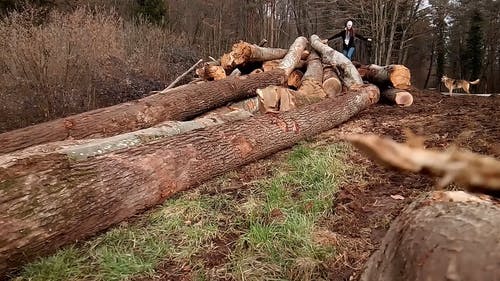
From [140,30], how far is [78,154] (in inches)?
468

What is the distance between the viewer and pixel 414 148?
42.9 inches

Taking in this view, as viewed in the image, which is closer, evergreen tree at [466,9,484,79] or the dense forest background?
the dense forest background

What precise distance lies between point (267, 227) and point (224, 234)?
34 cm

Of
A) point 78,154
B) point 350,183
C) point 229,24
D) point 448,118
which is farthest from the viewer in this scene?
point 229,24

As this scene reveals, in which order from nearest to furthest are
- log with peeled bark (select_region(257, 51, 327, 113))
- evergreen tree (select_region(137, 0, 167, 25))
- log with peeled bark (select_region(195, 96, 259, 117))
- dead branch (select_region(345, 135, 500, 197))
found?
dead branch (select_region(345, 135, 500, 197)) < log with peeled bark (select_region(257, 51, 327, 113)) < log with peeled bark (select_region(195, 96, 259, 117)) < evergreen tree (select_region(137, 0, 167, 25))

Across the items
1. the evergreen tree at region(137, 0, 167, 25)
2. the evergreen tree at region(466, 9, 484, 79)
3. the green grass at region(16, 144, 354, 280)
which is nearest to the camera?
the green grass at region(16, 144, 354, 280)

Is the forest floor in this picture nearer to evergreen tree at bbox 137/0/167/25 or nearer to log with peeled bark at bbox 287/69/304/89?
log with peeled bark at bbox 287/69/304/89

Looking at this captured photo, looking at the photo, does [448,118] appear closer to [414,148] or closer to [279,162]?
[279,162]

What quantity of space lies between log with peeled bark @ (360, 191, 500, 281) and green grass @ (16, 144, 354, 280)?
3.27ft

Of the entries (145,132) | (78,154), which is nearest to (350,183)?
(145,132)

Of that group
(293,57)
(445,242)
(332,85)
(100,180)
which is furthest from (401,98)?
(445,242)

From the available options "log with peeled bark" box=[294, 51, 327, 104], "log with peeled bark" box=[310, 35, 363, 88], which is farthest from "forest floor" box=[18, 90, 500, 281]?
"log with peeled bark" box=[310, 35, 363, 88]

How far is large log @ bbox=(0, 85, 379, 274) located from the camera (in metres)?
2.50

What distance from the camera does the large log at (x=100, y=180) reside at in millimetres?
2504
